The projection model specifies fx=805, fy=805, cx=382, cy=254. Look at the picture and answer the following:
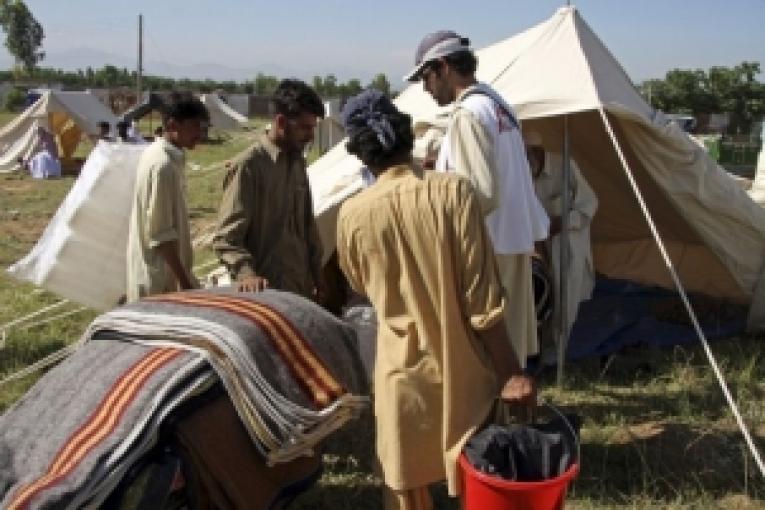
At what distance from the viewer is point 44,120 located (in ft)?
60.1

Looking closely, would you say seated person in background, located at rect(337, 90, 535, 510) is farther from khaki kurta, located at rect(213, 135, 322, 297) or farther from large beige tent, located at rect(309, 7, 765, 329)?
large beige tent, located at rect(309, 7, 765, 329)

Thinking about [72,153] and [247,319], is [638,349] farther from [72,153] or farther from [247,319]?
[72,153]

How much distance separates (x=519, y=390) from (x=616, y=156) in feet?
12.5

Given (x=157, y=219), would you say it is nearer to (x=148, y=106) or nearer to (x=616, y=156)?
(x=148, y=106)

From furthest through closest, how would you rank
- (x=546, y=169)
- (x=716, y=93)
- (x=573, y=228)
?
(x=716, y=93)
(x=546, y=169)
(x=573, y=228)

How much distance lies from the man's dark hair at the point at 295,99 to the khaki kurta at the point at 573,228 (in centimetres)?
231

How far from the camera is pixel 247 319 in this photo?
2689 mm

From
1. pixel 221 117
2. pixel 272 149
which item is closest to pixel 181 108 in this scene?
pixel 272 149

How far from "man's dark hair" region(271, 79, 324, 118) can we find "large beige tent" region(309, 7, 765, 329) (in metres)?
1.72

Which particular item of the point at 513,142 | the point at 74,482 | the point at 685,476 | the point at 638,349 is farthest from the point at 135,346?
the point at 638,349

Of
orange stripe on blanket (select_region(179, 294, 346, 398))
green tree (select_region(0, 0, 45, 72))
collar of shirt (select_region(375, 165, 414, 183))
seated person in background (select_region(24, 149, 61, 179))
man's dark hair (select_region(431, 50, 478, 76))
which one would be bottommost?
seated person in background (select_region(24, 149, 61, 179))

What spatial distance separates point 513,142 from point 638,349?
2.78m

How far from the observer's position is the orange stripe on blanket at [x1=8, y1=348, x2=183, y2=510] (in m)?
2.17

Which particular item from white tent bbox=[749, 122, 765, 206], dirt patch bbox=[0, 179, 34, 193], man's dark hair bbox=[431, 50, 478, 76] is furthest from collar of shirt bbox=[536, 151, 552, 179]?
dirt patch bbox=[0, 179, 34, 193]
